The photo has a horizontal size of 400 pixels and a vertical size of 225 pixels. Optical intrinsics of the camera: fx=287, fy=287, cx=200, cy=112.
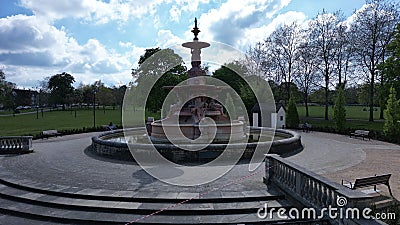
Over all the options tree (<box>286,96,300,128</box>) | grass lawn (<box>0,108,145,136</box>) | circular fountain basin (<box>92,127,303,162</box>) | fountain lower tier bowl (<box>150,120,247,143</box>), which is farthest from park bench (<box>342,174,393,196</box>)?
grass lawn (<box>0,108,145,136</box>)

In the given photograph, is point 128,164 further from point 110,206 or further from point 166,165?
point 110,206

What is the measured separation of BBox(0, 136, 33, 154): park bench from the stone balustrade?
1427 centimetres

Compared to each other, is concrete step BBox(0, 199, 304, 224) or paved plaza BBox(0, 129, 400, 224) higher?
paved plaza BBox(0, 129, 400, 224)

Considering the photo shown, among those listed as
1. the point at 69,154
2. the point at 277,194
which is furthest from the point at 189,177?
the point at 69,154

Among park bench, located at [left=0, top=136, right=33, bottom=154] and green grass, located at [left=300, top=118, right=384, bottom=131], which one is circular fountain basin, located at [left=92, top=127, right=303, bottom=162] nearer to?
park bench, located at [left=0, top=136, right=33, bottom=154]

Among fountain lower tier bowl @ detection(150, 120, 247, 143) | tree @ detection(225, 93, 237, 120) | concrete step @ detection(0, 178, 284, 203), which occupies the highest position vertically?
A: tree @ detection(225, 93, 237, 120)

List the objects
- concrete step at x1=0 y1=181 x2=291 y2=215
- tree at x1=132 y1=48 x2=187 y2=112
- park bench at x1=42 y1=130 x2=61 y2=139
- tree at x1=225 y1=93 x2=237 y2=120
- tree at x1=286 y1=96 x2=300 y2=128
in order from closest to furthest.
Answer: concrete step at x1=0 y1=181 x2=291 y2=215, park bench at x1=42 y1=130 x2=61 y2=139, tree at x1=286 y1=96 x2=300 y2=128, tree at x1=225 y1=93 x2=237 y2=120, tree at x1=132 y1=48 x2=187 y2=112

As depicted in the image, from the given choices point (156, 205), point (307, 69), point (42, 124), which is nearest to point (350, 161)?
point (156, 205)

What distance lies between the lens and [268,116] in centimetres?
3412

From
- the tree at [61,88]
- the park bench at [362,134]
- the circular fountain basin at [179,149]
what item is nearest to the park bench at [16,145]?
the circular fountain basin at [179,149]

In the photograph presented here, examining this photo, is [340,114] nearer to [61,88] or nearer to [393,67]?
[393,67]

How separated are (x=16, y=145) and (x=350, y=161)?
18212 mm

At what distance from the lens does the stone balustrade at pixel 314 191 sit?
5652mm

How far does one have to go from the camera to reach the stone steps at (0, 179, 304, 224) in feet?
24.4
